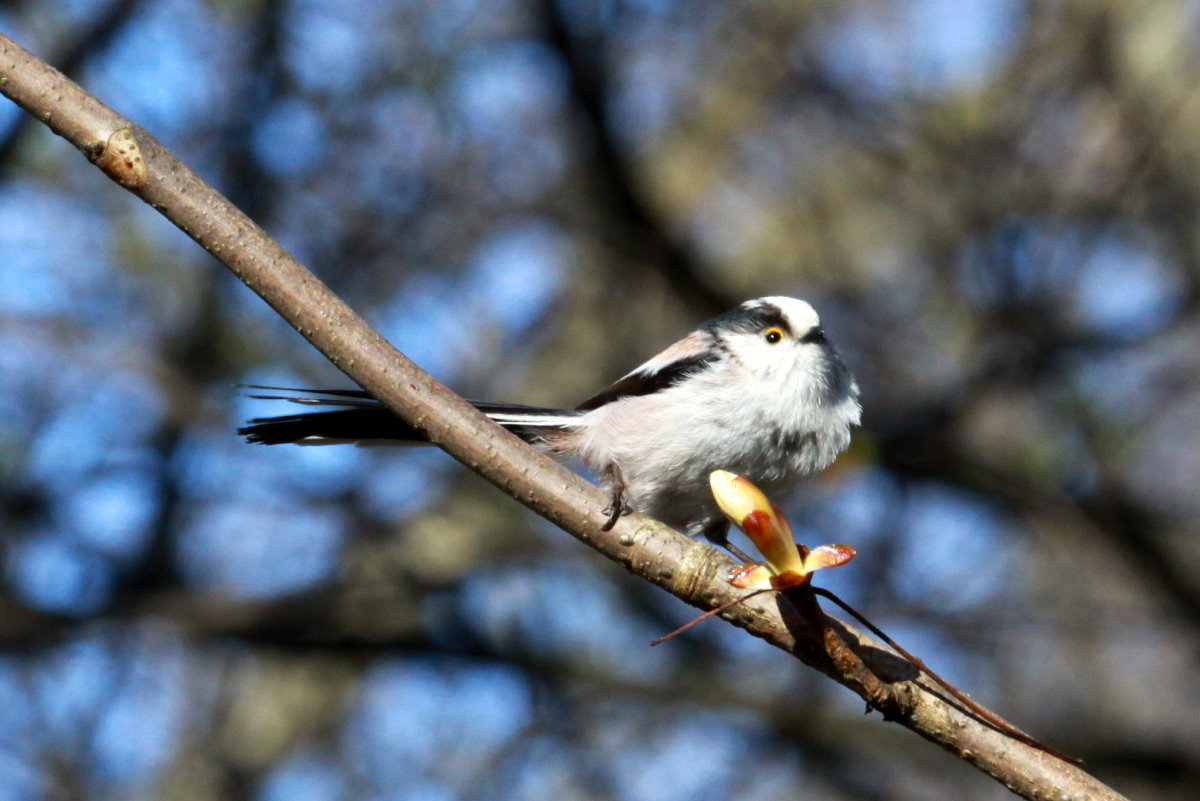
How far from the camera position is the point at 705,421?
331 centimetres

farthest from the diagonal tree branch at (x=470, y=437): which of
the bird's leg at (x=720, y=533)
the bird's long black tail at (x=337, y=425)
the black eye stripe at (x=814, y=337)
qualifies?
the black eye stripe at (x=814, y=337)

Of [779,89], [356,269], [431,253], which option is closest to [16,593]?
[356,269]

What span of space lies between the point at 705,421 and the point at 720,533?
1.58ft

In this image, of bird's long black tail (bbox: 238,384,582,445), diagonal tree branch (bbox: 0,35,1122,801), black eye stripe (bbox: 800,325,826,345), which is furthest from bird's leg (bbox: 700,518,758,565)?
diagonal tree branch (bbox: 0,35,1122,801)

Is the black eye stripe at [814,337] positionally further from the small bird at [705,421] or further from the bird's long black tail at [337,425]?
the bird's long black tail at [337,425]

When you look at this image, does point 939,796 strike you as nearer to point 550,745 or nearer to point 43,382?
point 550,745

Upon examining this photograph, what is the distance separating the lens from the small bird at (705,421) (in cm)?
328

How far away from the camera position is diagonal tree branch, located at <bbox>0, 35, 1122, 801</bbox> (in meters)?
2.07

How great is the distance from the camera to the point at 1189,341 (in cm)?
723

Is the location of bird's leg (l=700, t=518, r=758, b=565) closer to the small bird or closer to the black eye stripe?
the small bird

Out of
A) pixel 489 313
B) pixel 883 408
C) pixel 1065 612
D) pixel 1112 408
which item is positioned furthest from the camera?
pixel 489 313

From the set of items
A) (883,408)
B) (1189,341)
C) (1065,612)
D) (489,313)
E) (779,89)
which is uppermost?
(779,89)

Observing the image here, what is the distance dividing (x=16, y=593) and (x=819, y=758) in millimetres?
4479

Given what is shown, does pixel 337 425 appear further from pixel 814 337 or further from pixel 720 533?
pixel 814 337
